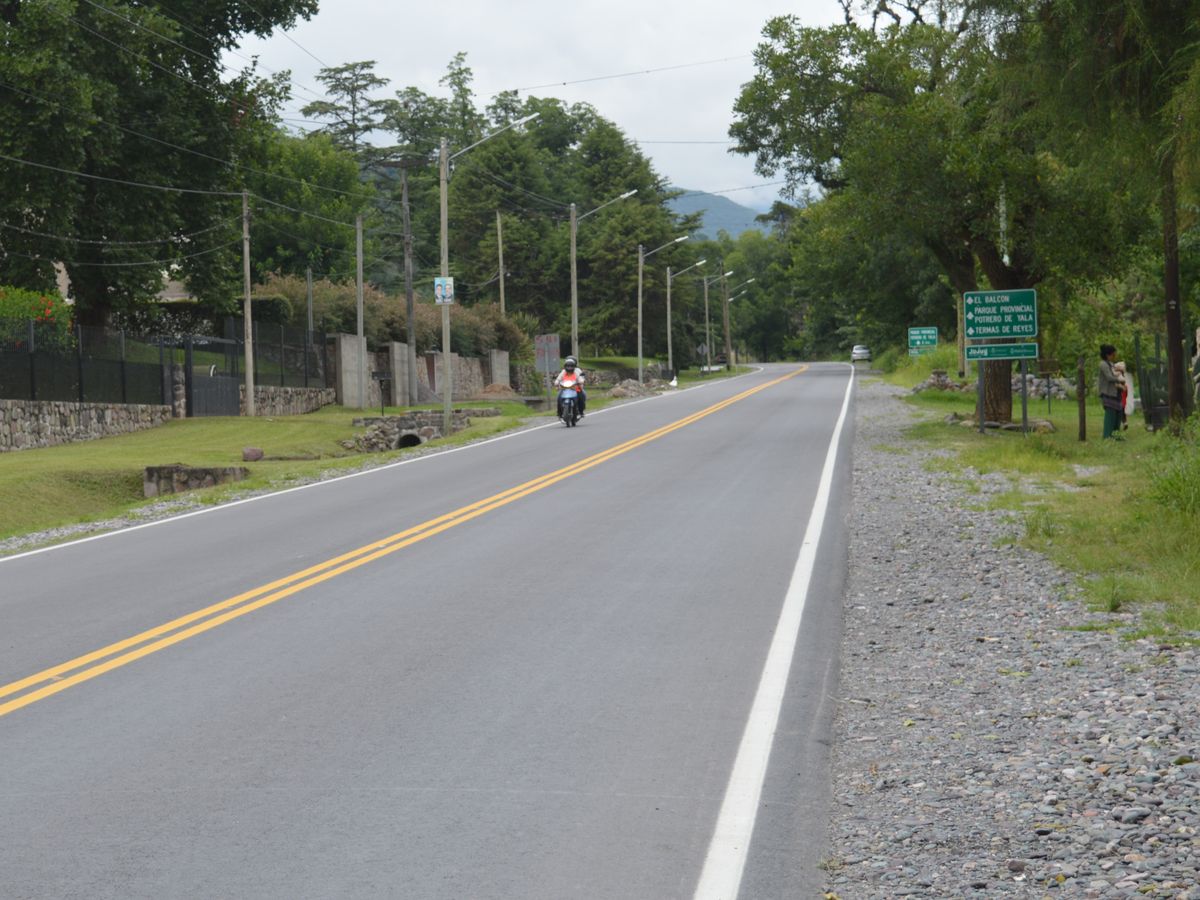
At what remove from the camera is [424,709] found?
24.2 ft

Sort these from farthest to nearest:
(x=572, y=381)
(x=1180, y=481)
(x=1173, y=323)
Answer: (x=572, y=381), (x=1173, y=323), (x=1180, y=481)

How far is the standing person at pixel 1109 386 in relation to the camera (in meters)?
24.0

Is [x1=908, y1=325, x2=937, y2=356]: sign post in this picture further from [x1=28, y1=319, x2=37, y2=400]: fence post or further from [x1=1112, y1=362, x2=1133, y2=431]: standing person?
[x1=28, y1=319, x2=37, y2=400]: fence post

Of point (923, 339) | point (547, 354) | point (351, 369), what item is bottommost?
point (351, 369)

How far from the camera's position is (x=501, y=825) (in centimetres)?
554

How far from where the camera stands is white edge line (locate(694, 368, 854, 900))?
5.02m

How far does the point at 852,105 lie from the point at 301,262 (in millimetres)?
57700

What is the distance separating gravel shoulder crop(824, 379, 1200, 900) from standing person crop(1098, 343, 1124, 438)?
535 inches

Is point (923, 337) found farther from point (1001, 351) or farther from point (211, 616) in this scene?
point (211, 616)

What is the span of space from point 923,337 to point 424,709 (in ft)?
196

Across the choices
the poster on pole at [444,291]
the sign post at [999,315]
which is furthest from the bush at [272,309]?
the sign post at [999,315]

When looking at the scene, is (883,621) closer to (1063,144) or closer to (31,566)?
(1063,144)

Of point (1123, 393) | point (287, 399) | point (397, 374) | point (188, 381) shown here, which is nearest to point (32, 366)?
point (188, 381)

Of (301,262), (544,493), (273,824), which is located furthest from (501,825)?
(301,262)
